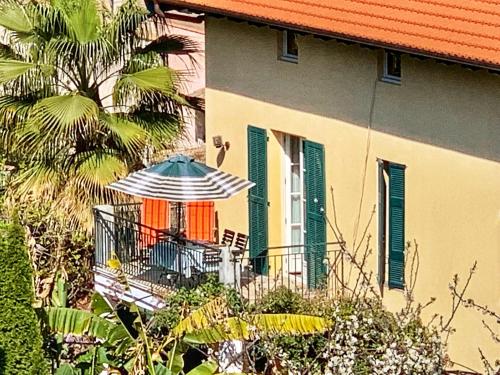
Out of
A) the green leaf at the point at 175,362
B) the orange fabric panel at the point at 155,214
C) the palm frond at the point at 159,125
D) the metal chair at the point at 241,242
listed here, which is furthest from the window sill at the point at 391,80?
the green leaf at the point at 175,362

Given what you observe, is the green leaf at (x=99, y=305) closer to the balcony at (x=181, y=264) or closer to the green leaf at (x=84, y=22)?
the balcony at (x=181, y=264)

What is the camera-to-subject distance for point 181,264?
20.6 metres

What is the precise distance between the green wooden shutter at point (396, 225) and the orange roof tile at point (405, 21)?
179 centimetres

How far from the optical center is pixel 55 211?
890 inches

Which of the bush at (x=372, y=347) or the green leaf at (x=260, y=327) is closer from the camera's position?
the bush at (x=372, y=347)

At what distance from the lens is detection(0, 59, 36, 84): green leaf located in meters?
22.0

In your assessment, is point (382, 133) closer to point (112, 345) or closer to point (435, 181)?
point (435, 181)

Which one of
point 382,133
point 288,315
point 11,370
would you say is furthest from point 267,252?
point 11,370

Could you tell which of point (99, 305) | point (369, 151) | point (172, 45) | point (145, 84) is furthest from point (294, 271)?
point (99, 305)

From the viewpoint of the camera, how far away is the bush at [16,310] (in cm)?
1655

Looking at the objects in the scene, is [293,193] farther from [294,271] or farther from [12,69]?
[12,69]

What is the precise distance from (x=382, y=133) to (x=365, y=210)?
110 cm

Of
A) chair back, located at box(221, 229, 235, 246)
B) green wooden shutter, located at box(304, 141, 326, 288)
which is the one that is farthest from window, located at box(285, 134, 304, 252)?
chair back, located at box(221, 229, 235, 246)

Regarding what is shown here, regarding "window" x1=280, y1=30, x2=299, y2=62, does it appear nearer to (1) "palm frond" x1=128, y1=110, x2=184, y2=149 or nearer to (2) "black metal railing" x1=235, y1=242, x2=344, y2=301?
(1) "palm frond" x1=128, y1=110, x2=184, y2=149
